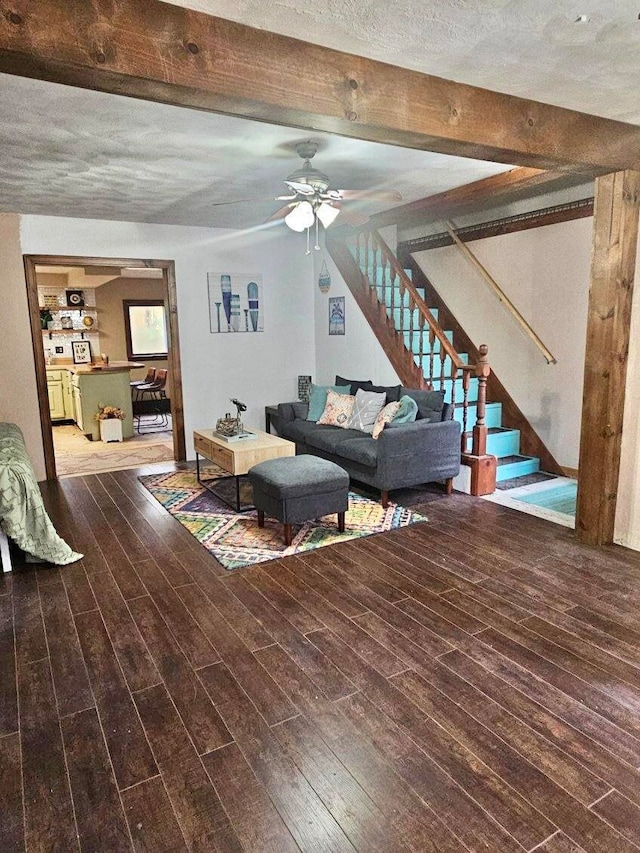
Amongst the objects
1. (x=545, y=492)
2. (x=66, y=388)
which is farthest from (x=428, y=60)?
(x=66, y=388)

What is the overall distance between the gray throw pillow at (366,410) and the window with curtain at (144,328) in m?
5.71

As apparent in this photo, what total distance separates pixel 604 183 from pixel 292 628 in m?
3.17

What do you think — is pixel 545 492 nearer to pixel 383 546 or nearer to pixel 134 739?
pixel 383 546

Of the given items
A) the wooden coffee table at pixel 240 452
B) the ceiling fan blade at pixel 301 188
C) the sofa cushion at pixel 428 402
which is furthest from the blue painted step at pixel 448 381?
the ceiling fan blade at pixel 301 188

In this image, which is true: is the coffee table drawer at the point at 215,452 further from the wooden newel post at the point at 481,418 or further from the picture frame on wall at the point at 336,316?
the picture frame on wall at the point at 336,316

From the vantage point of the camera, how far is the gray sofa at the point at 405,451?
14.3 feet

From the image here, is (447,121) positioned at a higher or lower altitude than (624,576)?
Result: higher

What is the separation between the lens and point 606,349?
137 inches

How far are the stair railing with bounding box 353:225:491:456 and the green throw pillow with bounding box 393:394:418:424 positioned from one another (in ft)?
1.50

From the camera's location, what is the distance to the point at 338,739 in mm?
1995

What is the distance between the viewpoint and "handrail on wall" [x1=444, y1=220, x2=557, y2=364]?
5.14 metres

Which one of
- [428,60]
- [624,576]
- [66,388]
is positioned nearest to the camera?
[428,60]

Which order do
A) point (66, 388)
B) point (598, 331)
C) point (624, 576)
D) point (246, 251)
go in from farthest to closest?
point (66, 388)
point (246, 251)
point (598, 331)
point (624, 576)

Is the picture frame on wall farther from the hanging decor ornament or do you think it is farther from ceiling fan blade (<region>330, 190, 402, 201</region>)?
ceiling fan blade (<region>330, 190, 402, 201</region>)
